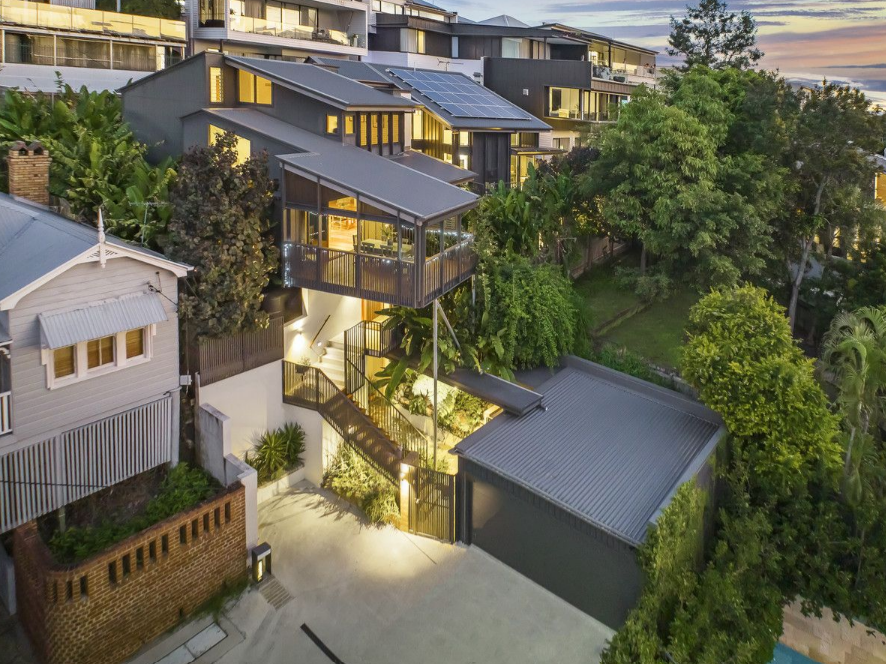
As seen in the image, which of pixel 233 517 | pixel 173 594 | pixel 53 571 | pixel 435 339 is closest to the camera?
pixel 53 571

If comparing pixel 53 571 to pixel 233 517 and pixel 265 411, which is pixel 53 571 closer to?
pixel 233 517

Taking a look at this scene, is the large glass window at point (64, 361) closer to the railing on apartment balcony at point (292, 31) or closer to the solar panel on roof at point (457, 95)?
the solar panel on roof at point (457, 95)

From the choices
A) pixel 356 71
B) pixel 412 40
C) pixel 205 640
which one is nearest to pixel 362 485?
pixel 205 640

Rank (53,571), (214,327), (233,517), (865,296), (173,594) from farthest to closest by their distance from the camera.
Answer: (865,296)
(214,327)
(233,517)
(173,594)
(53,571)

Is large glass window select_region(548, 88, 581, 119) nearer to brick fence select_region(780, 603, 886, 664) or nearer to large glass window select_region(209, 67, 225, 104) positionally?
large glass window select_region(209, 67, 225, 104)

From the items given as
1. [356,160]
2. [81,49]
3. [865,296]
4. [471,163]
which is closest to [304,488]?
[356,160]

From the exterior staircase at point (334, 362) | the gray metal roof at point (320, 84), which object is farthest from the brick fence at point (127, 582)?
the gray metal roof at point (320, 84)

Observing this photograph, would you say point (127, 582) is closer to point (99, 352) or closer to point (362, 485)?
point (99, 352)
